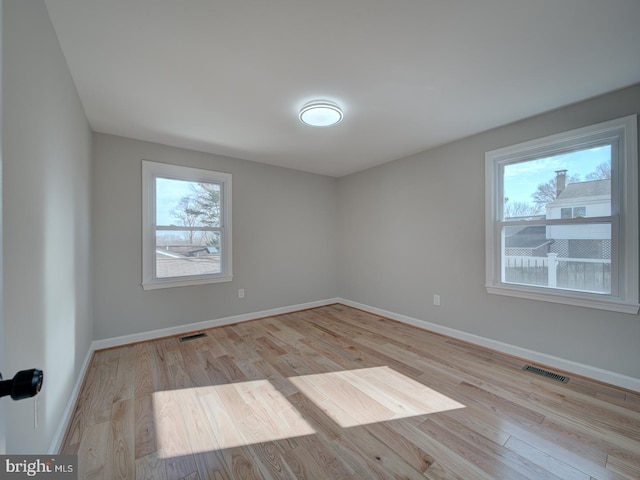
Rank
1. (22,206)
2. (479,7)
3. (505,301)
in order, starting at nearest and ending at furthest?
(22,206) < (479,7) < (505,301)

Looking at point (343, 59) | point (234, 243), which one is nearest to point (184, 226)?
point (234, 243)

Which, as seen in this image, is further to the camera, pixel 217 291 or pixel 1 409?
pixel 217 291

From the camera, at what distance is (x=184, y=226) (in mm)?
3385

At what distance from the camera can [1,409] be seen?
59 centimetres

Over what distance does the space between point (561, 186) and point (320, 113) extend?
237cm

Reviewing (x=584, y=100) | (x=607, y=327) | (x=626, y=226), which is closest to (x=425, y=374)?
(x=607, y=327)

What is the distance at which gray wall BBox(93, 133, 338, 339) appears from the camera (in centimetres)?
291

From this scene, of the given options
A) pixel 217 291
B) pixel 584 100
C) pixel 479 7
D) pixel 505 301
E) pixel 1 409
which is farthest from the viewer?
pixel 217 291

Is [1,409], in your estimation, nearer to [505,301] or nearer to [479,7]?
[479,7]

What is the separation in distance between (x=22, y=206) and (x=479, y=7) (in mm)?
2427

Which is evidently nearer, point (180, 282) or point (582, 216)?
point (582, 216)

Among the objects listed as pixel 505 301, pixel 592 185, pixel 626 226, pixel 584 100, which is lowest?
pixel 505 301

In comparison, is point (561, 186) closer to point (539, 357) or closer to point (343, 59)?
point (539, 357)

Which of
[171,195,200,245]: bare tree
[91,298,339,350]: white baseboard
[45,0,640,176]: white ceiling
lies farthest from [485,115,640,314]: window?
[171,195,200,245]: bare tree
